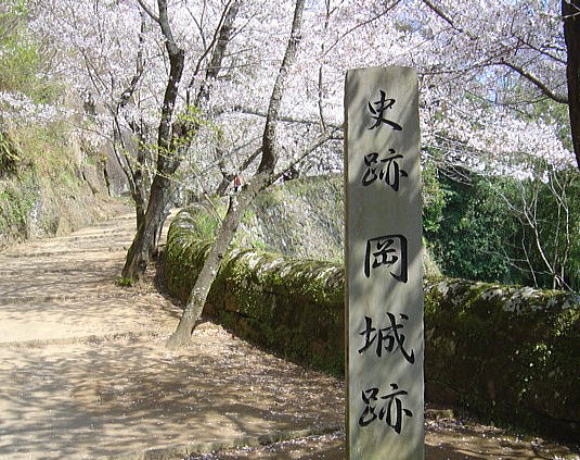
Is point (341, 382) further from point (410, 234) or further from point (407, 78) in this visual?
point (407, 78)

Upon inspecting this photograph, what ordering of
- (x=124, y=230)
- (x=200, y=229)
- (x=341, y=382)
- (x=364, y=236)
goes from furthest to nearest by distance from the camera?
(x=124, y=230) < (x=200, y=229) < (x=341, y=382) < (x=364, y=236)

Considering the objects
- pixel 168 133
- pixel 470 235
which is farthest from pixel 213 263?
pixel 470 235

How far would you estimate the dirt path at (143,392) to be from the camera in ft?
13.8

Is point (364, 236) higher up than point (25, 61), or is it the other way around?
point (25, 61)

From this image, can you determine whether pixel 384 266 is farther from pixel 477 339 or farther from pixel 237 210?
pixel 237 210

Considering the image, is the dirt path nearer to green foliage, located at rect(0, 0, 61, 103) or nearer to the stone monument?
the stone monument

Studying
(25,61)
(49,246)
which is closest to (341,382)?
(49,246)

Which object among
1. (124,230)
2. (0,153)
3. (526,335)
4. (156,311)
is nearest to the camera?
(526,335)

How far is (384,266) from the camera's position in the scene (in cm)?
312

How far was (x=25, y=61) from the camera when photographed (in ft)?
52.7

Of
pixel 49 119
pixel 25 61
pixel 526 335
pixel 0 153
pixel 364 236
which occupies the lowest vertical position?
pixel 526 335

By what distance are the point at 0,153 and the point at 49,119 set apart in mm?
Answer: 2061

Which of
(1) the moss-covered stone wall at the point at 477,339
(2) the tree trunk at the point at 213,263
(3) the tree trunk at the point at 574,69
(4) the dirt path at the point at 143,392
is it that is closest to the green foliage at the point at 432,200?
(4) the dirt path at the point at 143,392

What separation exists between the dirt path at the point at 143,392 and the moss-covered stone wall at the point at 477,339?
0.25 meters
